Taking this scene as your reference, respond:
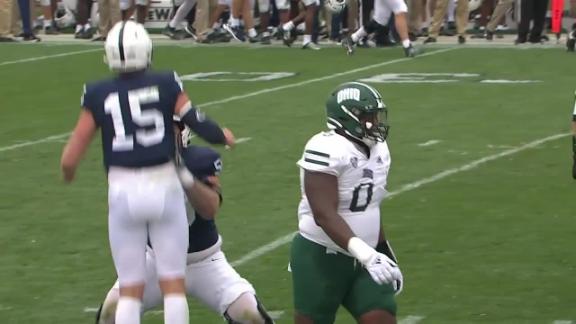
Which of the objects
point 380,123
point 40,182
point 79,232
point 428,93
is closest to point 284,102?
point 428,93

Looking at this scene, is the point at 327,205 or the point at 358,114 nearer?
the point at 327,205

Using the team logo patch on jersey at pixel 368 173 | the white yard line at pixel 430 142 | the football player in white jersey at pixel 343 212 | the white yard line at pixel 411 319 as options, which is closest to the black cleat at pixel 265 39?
the white yard line at pixel 430 142

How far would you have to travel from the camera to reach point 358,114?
6262 millimetres

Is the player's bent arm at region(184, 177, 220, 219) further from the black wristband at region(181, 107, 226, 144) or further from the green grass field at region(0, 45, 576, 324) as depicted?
the green grass field at region(0, 45, 576, 324)

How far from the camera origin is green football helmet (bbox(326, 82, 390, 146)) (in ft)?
20.5

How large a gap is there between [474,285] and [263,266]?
130 centimetres

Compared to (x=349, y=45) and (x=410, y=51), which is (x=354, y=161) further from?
(x=349, y=45)

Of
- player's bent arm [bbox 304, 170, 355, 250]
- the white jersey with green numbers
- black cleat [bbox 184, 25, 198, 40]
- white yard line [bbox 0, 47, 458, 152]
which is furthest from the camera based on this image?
black cleat [bbox 184, 25, 198, 40]

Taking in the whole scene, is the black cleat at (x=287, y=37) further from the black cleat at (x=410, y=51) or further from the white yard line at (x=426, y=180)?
the white yard line at (x=426, y=180)

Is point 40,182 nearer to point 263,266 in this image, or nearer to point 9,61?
point 263,266

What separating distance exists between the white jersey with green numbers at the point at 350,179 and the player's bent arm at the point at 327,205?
36mm

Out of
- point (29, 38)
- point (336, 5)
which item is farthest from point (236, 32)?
point (29, 38)

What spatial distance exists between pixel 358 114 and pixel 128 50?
38.8 inches

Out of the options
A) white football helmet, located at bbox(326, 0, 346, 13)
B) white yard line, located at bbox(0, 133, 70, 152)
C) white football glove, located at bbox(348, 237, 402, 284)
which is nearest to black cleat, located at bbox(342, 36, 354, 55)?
white football helmet, located at bbox(326, 0, 346, 13)
